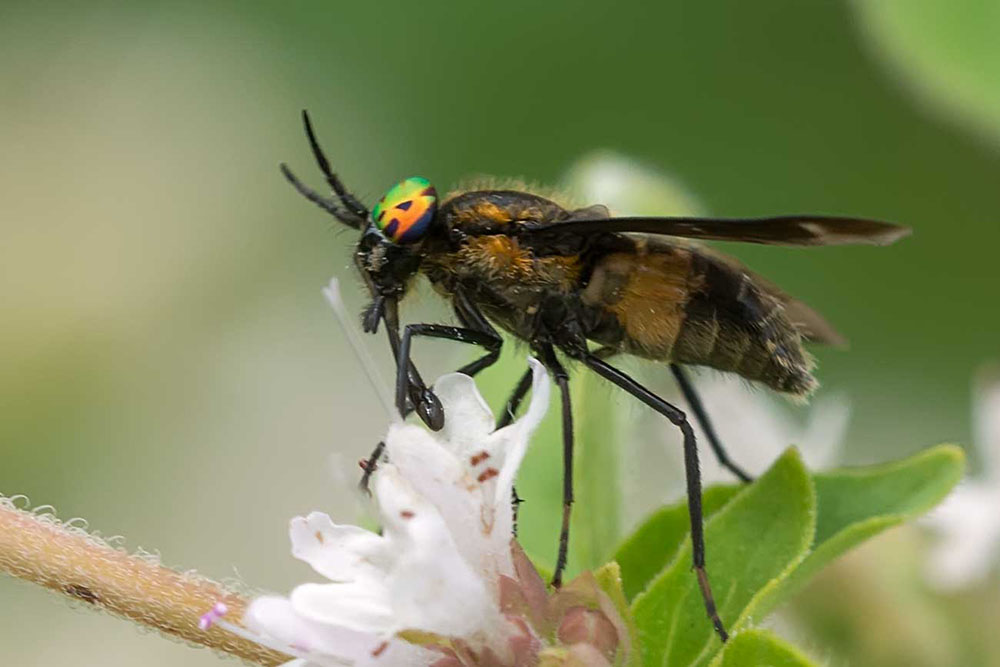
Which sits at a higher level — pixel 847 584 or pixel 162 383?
pixel 847 584

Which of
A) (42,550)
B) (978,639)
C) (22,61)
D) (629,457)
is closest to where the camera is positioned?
(42,550)

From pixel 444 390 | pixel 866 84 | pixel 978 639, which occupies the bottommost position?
pixel 978 639

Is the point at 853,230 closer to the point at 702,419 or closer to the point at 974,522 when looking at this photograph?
the point at 702,419

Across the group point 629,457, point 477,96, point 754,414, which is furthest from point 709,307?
point 477,96

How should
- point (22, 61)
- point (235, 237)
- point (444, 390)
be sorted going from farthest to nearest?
point (22, 61), point (235, 237), point (444, 390)

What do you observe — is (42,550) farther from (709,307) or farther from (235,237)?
(235,237)

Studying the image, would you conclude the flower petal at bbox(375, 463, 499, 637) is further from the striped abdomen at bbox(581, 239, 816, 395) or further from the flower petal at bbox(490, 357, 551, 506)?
the striped abdomen at bbox(581, 239, 816, 395)

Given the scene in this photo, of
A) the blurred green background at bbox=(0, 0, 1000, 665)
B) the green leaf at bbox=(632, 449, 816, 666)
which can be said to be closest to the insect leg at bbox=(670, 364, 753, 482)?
the green leaf at bbox=(632, 449, 816, 666)
